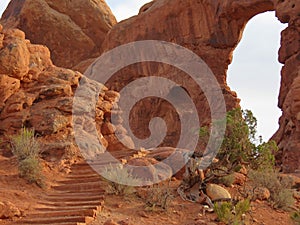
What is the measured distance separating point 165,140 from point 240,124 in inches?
601

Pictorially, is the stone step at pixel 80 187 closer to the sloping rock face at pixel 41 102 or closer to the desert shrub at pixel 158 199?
the desert shrub at pixel 158 199

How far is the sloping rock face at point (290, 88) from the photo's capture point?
21.6 m

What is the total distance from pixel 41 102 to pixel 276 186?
24.8 ft

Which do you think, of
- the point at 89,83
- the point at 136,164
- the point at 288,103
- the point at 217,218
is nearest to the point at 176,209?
the point at 217,218

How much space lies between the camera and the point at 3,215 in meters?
8.24

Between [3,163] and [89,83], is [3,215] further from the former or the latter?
[89,83]

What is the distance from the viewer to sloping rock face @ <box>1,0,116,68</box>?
31.1m

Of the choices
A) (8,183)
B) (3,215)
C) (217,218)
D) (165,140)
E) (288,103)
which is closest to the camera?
(3,215)

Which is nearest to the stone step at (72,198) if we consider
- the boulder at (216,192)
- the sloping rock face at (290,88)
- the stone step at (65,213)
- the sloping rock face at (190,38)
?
the stone step at (65,213)

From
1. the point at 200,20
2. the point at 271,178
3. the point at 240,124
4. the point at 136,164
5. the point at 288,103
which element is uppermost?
the point at 200,20

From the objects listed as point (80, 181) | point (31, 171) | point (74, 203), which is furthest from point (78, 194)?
point (31, 171)

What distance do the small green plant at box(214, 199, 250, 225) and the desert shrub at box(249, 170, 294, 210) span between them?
6.61 ft

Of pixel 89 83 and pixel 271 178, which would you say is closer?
pixel 271 178

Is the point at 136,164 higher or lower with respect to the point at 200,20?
lower
